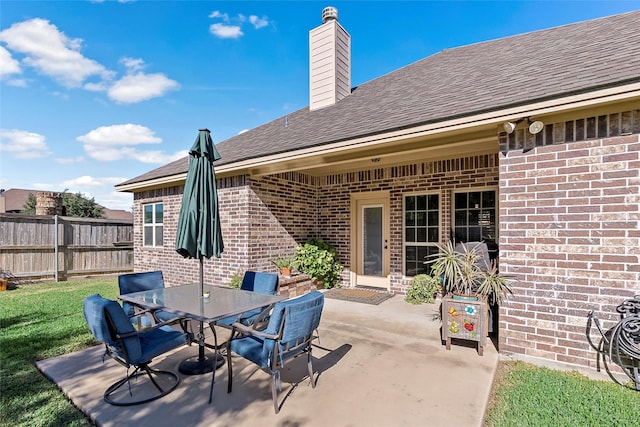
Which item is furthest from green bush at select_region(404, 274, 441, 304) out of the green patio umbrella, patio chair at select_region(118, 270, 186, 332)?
patio chair at select_region(118, 270, 186, 332)

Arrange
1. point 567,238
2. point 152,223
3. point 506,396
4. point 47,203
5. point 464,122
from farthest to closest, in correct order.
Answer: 1. point 47,203
2. point 152,223
3. point 464,122
4. point 567,238
5. point 506,396

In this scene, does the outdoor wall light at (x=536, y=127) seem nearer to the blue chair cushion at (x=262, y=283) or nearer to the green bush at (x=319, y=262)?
the blue chair cushion at (x=262, y=283)

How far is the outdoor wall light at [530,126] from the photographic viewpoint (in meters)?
3.57

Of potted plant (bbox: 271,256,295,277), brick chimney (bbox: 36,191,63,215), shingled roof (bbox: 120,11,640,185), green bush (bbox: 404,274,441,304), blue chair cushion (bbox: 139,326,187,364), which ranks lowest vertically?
green bush (bbox: 404,274,441,304)

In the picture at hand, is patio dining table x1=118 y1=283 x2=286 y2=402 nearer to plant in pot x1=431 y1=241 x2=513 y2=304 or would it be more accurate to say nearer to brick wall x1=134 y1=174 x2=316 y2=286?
plant in pot x1=431 y1=241 x2=513 y2=304

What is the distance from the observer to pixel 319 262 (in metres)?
7.44

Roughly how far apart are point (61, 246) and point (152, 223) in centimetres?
330

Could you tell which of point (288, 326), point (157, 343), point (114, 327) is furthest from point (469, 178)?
point (114, 327)

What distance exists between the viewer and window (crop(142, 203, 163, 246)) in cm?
891

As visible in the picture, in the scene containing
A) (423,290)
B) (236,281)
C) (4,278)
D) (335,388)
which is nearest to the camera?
(335,388)

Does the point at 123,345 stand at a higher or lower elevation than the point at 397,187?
lower

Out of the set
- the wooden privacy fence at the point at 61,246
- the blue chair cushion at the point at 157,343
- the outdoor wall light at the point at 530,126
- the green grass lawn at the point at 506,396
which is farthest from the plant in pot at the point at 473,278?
the wooden privacy fence at the point at 61,246

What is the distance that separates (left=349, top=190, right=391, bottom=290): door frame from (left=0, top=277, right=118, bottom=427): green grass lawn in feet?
17.8

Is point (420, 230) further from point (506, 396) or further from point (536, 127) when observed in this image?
point (506, 396)
